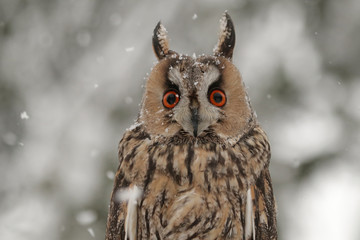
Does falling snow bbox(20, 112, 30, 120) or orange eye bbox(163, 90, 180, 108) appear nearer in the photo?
orange eye bbox(163, 90, 180, 108)

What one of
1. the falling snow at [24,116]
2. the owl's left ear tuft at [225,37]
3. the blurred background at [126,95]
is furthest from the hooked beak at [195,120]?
the falling snow at [24,116]

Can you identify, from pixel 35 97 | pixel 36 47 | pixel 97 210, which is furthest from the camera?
pixel 36 47

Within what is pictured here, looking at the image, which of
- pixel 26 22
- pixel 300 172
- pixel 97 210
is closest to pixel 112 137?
pixel 97 210

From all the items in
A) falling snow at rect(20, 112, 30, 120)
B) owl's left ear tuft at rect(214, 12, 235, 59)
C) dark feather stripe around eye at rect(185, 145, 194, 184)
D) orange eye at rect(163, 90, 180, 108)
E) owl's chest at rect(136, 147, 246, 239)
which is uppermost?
falling snow at rect(20, 112, 30, 120)

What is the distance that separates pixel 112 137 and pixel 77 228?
107cm

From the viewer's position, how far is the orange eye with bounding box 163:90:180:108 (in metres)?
2.46

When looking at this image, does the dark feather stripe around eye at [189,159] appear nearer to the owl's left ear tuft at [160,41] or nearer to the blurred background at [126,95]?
the owl's left ear tuft at [160,41]

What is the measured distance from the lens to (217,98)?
8.19ft

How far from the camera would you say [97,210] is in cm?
561

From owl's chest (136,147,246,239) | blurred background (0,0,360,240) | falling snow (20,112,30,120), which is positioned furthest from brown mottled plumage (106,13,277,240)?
falling snow (20,112,30,120)

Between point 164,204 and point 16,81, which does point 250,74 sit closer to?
point 16,81

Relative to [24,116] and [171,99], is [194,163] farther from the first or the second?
[24,116]

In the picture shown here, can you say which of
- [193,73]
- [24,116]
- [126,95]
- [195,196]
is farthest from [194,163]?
[24,116]

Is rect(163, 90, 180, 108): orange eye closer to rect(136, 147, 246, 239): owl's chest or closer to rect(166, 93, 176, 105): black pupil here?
rect(166, 93, 176, 105): black pupil
